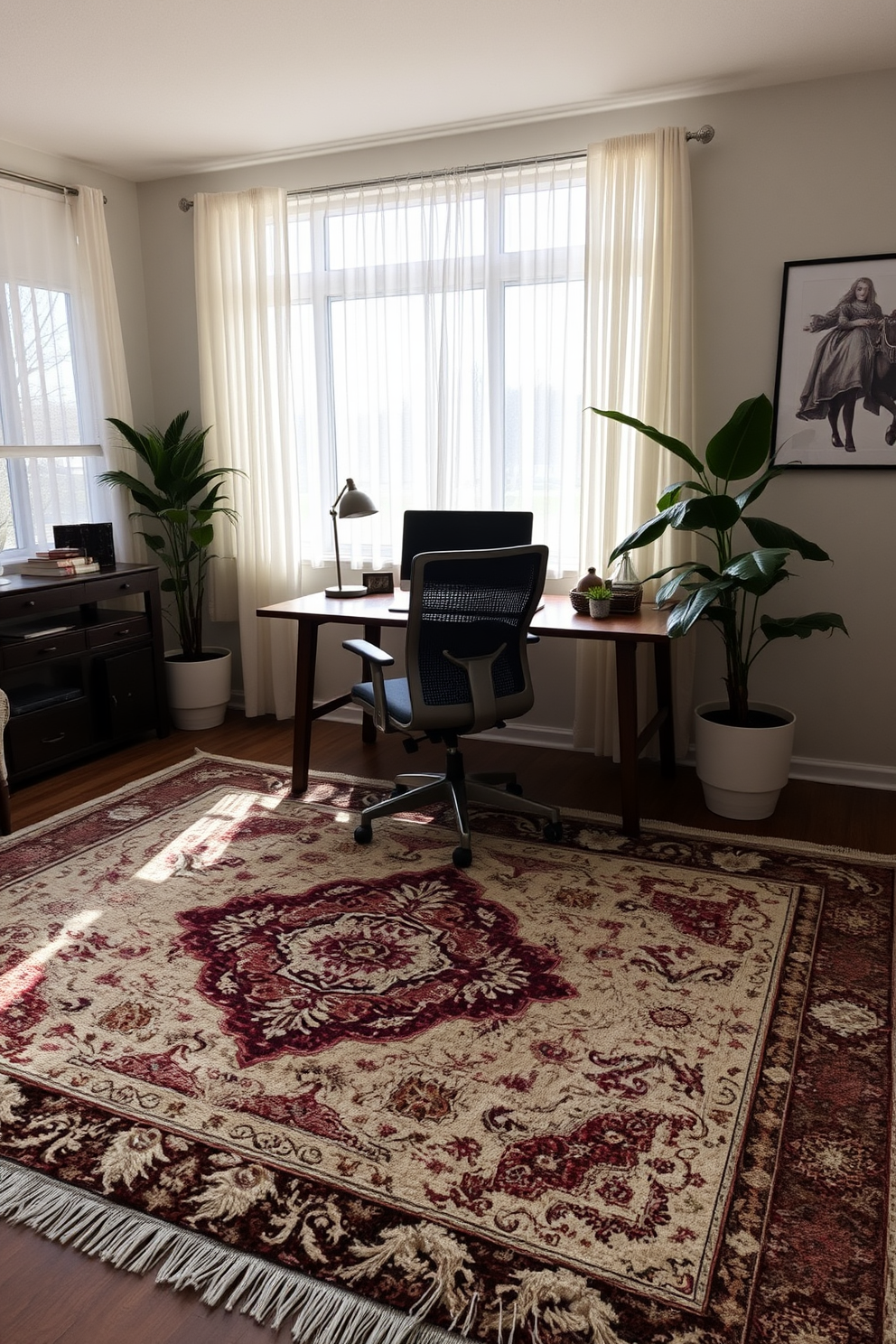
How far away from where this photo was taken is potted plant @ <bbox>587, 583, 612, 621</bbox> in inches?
137

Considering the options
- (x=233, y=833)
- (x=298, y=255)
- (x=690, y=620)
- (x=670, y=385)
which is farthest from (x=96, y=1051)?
(x=298, y=255)

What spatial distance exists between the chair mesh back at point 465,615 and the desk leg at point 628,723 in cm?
36

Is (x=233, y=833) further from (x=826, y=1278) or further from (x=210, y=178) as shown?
(x=210, y=178)

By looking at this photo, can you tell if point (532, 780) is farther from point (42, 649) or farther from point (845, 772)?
point (42, 649)

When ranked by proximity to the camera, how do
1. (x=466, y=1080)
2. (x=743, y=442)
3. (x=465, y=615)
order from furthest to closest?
(x=743, y=442) < (x=465, y=615) < (x=466, y=1080)

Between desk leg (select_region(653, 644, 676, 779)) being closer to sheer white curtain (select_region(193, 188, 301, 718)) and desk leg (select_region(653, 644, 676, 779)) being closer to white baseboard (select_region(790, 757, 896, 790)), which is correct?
white baseboard (select_region(790, 757, 896, 790))

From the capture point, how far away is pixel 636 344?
391 cm

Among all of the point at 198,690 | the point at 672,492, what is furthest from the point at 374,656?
the point at 198,690

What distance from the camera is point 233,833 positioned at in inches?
134

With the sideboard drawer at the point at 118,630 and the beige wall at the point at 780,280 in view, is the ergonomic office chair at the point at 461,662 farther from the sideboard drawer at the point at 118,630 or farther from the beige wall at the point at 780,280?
the sideboard drawer at the point at 118,630

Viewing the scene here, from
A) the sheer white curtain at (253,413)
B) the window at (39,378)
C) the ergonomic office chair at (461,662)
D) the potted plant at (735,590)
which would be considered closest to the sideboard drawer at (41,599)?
the window at (39,378)

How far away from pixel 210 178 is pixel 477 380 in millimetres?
1804

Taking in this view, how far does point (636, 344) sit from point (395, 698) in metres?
1.85

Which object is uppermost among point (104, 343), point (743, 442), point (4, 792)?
point (104, 343)
